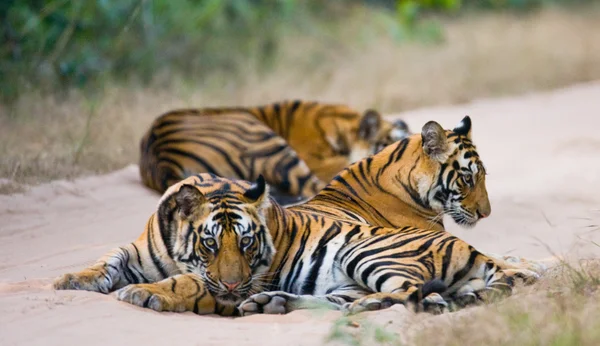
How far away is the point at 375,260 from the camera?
497 centimetres

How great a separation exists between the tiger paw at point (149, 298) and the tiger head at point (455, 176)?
192 centimetres

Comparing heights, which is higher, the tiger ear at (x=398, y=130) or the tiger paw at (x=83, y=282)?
the tiger ear at (x=398, y=130)

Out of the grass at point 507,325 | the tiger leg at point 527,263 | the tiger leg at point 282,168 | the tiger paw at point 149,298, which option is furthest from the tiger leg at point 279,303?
the tiger leg at point 282,168

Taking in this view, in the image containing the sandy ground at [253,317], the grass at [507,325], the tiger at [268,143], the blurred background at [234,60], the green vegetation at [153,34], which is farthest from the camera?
the green vegetation at [153,34]

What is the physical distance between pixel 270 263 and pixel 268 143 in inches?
146

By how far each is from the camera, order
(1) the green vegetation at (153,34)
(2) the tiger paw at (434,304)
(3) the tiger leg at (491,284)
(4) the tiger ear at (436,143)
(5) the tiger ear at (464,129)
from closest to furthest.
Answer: (2) the tiger paw at (434,304) < (3) the tiger leg at (491,284) < (4) the tiger ear at (436,143) < (5) the tiger ear at (464,129) < (1) the green vegetation at (153,34)

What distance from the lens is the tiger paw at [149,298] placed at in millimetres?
4686

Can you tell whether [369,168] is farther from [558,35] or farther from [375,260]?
[558,35]

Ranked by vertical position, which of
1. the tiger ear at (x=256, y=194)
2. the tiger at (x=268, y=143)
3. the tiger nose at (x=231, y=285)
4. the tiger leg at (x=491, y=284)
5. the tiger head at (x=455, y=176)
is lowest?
the tiger nose at (x=231, y=285)

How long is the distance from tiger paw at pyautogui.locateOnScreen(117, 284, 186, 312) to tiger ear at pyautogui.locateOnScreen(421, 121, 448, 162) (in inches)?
75.1

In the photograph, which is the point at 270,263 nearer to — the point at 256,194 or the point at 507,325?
the point at 256,194

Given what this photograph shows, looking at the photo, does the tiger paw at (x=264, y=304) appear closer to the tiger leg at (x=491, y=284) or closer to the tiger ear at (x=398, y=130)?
the tiger leg at (x=491, y=284)

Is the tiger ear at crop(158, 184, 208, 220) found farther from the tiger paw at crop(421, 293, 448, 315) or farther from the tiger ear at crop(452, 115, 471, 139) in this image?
the tiger ear at crop(452, 115, 471, 139)

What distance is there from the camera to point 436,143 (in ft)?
19.6
